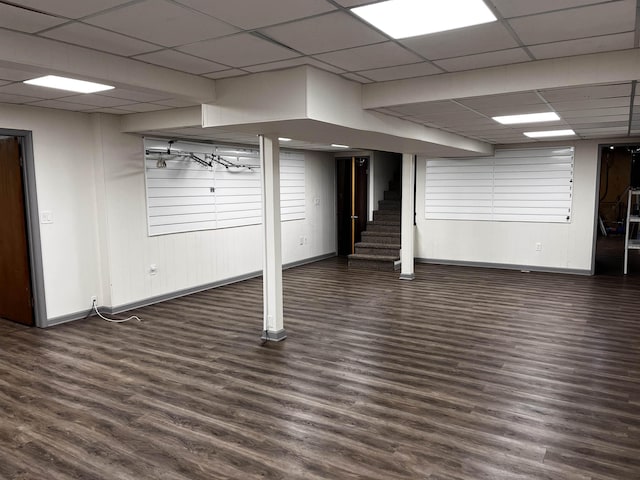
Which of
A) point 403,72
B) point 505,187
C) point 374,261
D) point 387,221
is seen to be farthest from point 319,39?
point 387,221

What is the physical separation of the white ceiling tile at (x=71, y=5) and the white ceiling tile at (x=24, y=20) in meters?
0.09

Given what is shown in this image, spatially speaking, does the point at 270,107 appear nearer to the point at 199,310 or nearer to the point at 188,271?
the point at 199,310

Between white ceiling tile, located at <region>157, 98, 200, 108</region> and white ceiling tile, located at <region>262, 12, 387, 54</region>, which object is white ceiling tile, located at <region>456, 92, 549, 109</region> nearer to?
white ceiling tile, located at <region>262, 12, 387, 54</region>

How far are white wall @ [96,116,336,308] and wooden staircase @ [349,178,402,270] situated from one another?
5.05 feet

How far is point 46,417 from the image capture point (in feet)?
10.5

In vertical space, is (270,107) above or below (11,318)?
above

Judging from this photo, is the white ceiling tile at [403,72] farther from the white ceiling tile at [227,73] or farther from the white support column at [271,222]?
the white support column at [271,222]

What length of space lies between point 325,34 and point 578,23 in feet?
4.61

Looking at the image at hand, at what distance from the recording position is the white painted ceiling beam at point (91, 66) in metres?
2.67

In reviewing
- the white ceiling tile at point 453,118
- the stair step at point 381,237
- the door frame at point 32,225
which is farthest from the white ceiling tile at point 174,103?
the stair step at point 381,237

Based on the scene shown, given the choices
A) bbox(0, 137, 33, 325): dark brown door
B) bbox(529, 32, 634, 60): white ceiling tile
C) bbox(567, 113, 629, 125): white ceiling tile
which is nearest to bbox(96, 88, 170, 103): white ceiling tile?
bbox(0, 137, 33, 325): dark brown door

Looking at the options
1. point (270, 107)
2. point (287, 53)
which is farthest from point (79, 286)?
point (287, 53)

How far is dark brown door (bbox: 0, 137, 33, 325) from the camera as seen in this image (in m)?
5.05

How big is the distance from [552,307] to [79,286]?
582 cm
